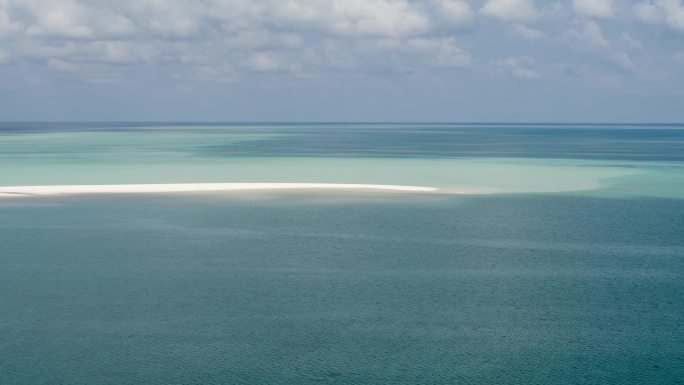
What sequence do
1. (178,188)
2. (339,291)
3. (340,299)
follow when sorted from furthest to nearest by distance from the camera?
(178,188)
(339,291)
(340,299)

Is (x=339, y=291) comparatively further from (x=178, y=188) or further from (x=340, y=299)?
(x=178, y=188)

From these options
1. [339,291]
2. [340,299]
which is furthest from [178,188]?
[340,299]

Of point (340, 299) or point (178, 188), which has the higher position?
point (178, 188)

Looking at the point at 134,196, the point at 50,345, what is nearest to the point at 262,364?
the point at 50,345

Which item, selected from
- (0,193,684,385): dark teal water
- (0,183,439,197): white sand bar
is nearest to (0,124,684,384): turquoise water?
(0,193,684,385): dark teal water

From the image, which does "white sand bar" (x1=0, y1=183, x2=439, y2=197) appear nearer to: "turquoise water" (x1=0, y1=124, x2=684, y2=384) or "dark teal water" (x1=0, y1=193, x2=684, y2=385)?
"turquoise water" (x1=0, y1=124, x2=684, y2=384)

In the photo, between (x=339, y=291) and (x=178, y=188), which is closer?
(x=339, y=291)

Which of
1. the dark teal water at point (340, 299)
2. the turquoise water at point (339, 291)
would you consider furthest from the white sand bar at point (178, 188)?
the dark teal water at point (340, 299)
